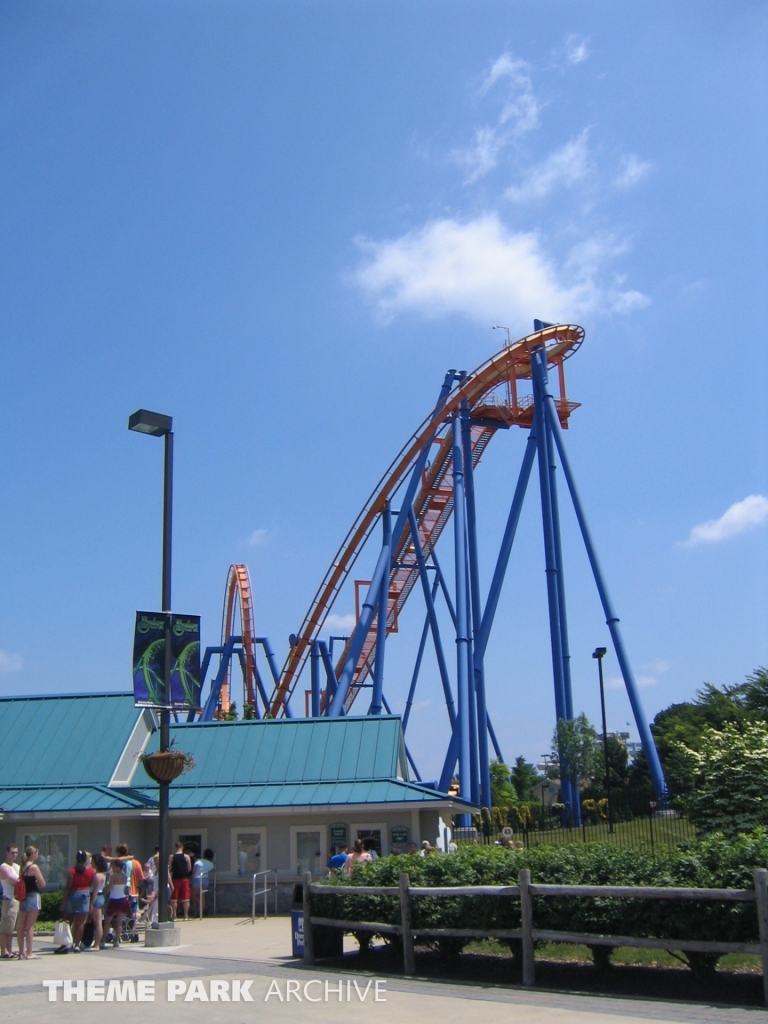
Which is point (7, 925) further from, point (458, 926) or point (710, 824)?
point (710, 824)

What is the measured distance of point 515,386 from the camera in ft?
96.5

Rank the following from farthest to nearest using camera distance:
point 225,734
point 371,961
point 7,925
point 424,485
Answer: point 424,485 → point 225,734 → point 7,925 → point 371,961

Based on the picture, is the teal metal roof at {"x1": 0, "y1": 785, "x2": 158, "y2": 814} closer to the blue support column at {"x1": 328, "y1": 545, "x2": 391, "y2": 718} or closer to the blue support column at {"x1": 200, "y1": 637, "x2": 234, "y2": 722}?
the blue support column at {"x1": 328, "y1": 545, "x2": 391, "y2": 718}

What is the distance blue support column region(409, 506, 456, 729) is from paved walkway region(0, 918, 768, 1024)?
1852 cm

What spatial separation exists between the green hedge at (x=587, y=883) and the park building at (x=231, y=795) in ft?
24.0

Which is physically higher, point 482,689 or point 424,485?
point 424,485

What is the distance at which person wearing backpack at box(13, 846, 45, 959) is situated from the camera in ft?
37.6

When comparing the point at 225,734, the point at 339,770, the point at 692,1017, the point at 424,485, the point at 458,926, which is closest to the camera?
the point at 692,1017

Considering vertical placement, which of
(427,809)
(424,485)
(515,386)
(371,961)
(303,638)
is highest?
(515,386)

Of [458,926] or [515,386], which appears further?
[515,386]

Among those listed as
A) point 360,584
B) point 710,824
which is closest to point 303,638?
point 360,584

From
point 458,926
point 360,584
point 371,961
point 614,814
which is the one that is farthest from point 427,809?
point 360,584

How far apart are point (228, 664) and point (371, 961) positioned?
29782 millimetres

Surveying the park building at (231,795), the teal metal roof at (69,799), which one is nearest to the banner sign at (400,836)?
the park building at (231,795)
